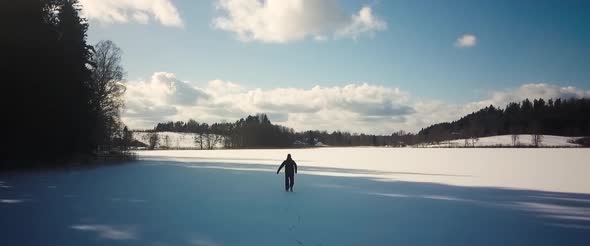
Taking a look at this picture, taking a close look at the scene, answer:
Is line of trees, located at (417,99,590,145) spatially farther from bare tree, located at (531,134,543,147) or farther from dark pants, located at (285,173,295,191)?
dark pants, located at (285,173,295,191)

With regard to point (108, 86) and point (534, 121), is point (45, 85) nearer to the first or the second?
point (108, 86)

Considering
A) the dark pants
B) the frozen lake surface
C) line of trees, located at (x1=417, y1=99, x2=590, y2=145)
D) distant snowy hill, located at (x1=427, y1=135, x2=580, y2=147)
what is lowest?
the frozen lake surface

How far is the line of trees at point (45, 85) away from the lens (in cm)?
2006

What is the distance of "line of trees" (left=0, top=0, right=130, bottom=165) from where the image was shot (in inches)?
790

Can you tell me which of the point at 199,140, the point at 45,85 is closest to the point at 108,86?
the point at 45,85

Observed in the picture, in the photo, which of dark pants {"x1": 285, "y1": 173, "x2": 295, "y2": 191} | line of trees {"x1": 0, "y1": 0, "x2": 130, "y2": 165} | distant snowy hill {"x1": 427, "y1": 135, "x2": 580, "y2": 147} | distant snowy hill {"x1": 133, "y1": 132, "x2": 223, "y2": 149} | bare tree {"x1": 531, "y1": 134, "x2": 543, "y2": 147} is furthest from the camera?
distant snowy hill {"x1": 133, "y1": 132, "x2": 223, "y2": 149}

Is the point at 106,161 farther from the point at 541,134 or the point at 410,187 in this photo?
the point at 541,134

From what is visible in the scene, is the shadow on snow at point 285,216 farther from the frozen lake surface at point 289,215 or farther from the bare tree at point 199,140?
the bare tree at point 199,140

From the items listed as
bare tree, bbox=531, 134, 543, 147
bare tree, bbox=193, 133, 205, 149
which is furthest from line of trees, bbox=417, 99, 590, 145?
bare tree, bbox=193, 133, 205, 149

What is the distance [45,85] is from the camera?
71.3ft

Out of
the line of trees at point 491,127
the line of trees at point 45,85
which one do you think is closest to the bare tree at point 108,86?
the line of trees at point 45,85

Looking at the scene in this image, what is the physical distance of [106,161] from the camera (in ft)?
101

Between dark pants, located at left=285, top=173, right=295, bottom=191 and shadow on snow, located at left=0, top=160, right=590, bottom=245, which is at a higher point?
dark pants, located at left=285, top=173, right=295, bottom=191

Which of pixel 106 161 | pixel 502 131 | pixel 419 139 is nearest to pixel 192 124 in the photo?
pixel 419 139
